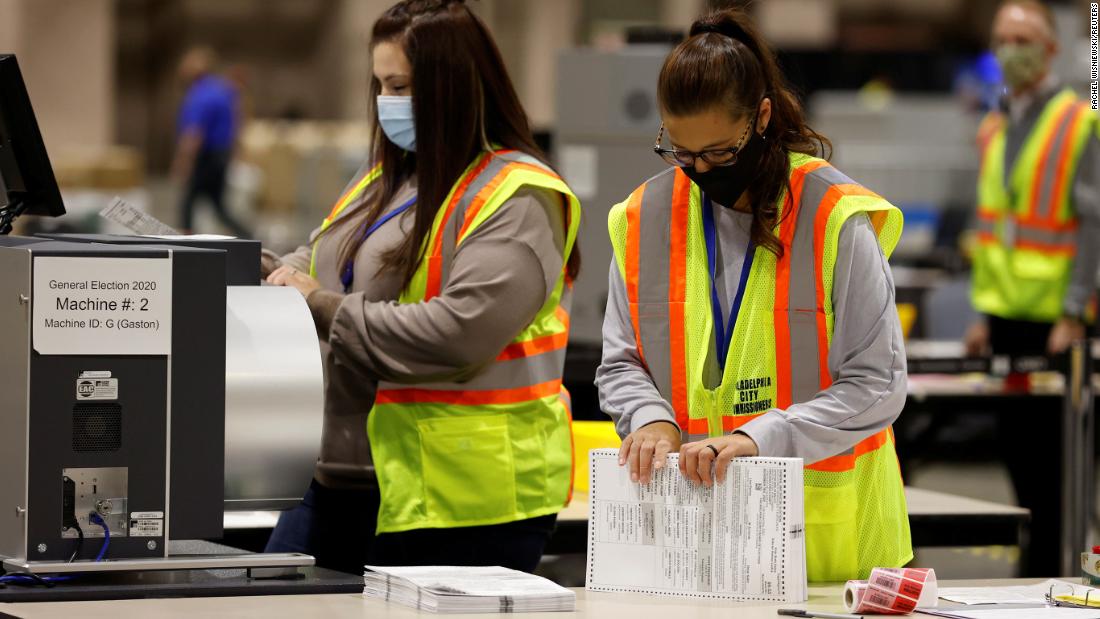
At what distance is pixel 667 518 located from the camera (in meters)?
2.63

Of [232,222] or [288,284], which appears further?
[232,222]

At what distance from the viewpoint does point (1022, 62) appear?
6422mm

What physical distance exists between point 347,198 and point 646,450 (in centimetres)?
110

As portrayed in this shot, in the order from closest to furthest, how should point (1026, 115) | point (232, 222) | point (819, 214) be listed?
point (819, 214) → point (1026, 115) → point (232, 222)

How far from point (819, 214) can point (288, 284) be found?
1.04 metres

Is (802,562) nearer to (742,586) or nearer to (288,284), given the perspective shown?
(742,586)

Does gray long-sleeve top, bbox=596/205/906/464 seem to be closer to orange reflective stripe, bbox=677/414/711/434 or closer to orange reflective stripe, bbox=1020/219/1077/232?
orange reflective stripe, bbox=677/414/711/434

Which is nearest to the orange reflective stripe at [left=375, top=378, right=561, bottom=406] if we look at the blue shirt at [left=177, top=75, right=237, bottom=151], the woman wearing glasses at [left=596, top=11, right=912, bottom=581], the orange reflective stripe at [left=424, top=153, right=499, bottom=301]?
the orange reflective stripe at [left=424, top=153, right=499, bottom=301]

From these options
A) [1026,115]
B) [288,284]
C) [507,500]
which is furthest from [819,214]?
[1026,115]

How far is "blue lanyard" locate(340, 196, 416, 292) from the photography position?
10.9 ft

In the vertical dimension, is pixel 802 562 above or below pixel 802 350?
below

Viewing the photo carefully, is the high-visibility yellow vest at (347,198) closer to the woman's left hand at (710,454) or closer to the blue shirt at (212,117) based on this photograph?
the woman's left hand at (710,454)

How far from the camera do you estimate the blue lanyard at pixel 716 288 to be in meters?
2.77

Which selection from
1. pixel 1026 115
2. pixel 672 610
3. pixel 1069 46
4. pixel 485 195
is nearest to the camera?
pixel 672 610
